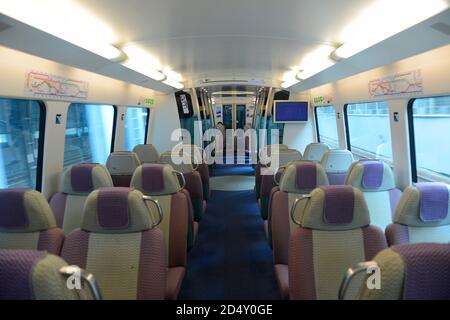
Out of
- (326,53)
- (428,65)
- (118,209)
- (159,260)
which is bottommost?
(159,260)

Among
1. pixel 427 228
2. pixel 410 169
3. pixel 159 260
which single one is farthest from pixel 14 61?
pixel 410 169

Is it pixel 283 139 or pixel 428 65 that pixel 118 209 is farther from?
pixel 283 139

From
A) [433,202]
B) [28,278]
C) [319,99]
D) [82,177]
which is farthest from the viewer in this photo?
[319,99]

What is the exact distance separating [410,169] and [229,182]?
598cm

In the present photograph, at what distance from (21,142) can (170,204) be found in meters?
2.05

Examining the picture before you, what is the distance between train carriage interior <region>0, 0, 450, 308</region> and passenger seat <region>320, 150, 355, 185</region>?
0.02 meters

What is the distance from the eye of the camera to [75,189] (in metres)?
3.52

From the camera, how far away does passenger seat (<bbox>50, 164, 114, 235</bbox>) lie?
11.2 ft

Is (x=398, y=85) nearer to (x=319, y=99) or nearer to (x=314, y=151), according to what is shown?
(x=314, y=151)

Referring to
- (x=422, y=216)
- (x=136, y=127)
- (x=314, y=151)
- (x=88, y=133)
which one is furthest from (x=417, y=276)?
(x=136, y=127)

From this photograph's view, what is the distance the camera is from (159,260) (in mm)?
2113

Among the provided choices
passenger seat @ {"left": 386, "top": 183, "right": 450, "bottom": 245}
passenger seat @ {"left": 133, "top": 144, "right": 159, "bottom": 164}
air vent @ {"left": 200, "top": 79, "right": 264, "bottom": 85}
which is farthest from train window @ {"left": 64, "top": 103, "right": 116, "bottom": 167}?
passenger seat @ {"left": 386, "top": 183, "right": 450, "bottom": 245}

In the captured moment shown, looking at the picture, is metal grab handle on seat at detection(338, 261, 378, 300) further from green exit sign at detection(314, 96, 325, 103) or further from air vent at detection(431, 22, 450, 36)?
green exit sign at detection(314, 96, 325, 103)
